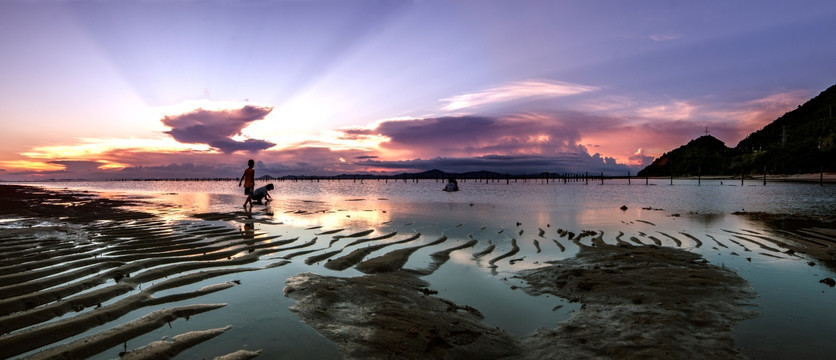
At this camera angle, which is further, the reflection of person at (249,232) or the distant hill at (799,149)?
the distant hill at (799,149)

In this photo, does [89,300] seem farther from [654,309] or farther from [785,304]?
[785,304]

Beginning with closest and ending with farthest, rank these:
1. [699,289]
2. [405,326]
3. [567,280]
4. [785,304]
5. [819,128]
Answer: [405,326] → [785,304] → [699,289] → [567,280] → [819,128]

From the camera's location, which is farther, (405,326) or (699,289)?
(699,289)

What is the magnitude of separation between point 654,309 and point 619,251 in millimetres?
4521

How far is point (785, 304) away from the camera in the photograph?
18.7 feet

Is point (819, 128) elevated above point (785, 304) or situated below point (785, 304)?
above

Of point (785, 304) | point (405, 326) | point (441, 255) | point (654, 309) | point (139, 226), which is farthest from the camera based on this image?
point (139, 226)

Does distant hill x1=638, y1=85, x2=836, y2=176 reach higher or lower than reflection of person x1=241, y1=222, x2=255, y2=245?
A: higher

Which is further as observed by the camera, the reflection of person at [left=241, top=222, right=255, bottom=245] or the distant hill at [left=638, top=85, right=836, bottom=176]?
the distant hill at [left=638, top=85, right=836, bottom=176]

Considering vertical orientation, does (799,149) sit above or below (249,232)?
above

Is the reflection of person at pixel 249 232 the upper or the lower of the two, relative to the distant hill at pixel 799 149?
lower

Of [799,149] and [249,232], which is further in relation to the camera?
[799,149]

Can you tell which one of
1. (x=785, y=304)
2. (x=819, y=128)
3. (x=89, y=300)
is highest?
(x=819, y=128)

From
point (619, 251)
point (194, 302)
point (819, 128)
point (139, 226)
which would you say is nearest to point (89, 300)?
point (194, 302)
